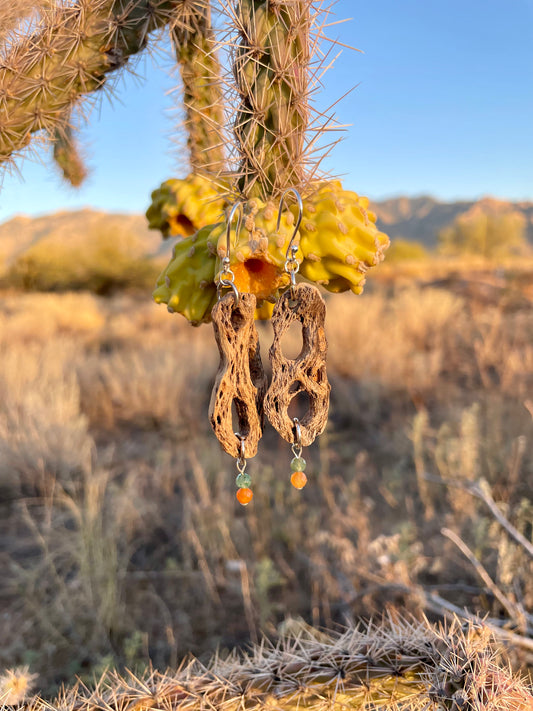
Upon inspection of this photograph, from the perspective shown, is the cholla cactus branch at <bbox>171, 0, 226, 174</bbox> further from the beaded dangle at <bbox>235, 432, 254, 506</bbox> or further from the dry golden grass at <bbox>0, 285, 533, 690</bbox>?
the dry golden grass at <bbox>0, 285, 533, 690</bbox>

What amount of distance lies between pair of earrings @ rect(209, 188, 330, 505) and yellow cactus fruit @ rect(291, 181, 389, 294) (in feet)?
0.16

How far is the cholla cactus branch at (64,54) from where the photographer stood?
111cm

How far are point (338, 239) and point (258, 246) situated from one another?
16cm

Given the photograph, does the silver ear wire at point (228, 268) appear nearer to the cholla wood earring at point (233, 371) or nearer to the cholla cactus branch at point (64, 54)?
the cholla wood earring at point (233, 371)

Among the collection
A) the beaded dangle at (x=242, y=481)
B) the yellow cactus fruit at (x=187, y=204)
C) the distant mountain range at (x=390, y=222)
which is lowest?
the beaded dangle at (x=242, y=481)

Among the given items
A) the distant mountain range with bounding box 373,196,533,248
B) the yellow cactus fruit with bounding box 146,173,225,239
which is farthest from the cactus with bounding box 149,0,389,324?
the distant mountain range with bounding box 373,196,533,248

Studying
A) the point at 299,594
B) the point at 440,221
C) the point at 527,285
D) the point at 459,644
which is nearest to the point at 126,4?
the point at 459,644

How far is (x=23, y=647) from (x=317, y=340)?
2.42 m

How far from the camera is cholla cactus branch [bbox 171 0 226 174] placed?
1.13m

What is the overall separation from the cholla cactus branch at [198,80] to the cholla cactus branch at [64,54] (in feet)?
0.17

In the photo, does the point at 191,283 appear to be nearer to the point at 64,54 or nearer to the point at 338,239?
the point at 338,239

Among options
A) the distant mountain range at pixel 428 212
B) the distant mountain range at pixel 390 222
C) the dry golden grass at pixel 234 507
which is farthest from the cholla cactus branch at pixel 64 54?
the distant mountain range at pixel 428 212

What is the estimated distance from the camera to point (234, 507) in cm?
343

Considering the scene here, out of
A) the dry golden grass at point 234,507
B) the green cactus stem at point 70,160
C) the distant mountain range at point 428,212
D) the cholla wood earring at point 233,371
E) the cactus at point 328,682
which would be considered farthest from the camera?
the distant mountain range at point 428,212
